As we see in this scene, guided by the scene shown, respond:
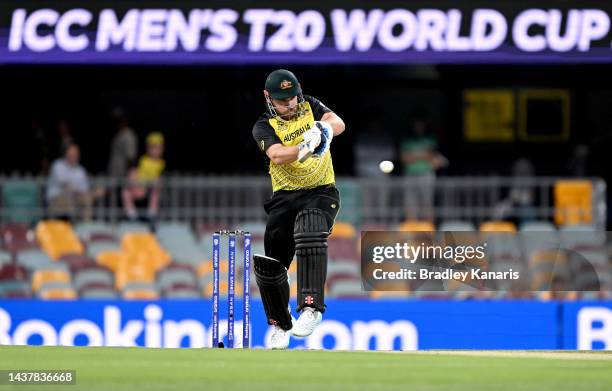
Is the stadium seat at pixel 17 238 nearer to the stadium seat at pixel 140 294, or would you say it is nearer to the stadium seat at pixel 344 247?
the stadium seat at pixel 140 294

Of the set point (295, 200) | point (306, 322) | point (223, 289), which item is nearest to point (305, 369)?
point (306, 322)

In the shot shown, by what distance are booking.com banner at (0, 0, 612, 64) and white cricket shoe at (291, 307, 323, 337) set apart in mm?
5883

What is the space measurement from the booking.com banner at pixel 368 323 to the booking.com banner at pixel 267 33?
2394 mm

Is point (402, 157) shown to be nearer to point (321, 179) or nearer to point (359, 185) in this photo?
point (359, 185)

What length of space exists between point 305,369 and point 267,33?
7640mm

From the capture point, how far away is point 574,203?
1580 cm

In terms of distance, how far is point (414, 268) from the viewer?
502 inches

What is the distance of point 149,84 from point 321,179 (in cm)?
1020

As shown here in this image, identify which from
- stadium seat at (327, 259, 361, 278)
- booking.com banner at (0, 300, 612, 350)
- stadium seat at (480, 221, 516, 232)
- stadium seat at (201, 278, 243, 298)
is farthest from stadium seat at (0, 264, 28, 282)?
stadium seat at (480, 221, 516, 232)

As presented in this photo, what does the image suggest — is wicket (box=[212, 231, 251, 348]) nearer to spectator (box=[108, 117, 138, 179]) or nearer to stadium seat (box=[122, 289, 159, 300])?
stadium seat (box=[122, 289, 159, 300])

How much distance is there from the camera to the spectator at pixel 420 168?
52.1 feet

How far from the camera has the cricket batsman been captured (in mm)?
10133

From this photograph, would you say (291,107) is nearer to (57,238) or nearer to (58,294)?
(58,294)

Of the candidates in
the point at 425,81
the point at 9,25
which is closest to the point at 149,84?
the point at 425,81
